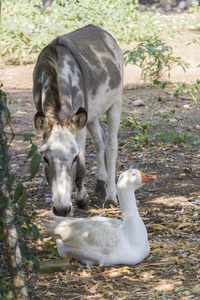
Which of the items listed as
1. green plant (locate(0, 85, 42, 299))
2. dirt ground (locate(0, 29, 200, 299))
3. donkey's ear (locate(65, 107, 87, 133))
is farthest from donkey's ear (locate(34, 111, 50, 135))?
green plant (locate(0, 85, 42, 299))

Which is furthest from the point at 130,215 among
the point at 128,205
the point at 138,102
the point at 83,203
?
the point at 138,102

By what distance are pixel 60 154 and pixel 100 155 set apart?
213cm

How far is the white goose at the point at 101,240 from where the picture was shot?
3826 millimetres

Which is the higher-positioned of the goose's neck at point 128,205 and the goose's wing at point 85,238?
the goose's neck at point 128,205

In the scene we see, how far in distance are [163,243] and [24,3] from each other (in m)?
9.18

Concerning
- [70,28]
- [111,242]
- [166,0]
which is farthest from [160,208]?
[166,0]

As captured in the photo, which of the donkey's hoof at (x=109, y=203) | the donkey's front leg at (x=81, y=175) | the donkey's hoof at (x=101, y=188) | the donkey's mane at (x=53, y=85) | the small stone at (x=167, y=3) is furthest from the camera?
the small stone at (x=167, y=3)

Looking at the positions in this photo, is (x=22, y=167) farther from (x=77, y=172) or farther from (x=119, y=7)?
(x=119, y=7)

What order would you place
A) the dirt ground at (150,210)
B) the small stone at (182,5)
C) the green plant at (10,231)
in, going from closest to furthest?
the green plant at (10,231) → the dirt ground at (150,210) → the small stone at (182,5)

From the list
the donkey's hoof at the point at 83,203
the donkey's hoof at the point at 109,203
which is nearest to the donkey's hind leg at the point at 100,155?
the donkey's hoof at the point at 109,203

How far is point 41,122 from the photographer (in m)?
3.98

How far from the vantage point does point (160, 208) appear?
5.14 metres

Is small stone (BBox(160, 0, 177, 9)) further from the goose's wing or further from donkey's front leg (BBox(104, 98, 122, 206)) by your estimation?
the goose's wing

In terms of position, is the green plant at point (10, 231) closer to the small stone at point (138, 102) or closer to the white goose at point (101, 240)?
the white goose at point (101, 240)
